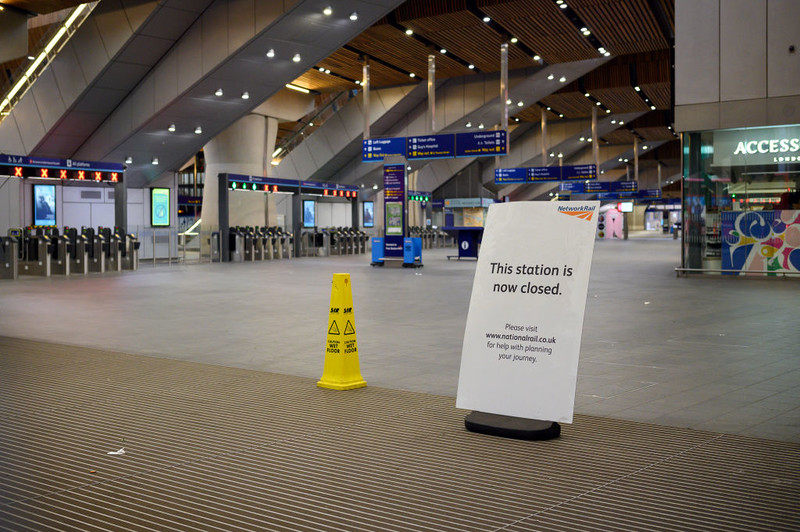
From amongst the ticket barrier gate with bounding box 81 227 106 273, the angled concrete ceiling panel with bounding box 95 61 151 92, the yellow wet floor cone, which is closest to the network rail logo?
the yellow wet floor cone

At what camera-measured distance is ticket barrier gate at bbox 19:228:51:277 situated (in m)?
20.9

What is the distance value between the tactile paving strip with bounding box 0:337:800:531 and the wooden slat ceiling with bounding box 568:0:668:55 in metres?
18.3

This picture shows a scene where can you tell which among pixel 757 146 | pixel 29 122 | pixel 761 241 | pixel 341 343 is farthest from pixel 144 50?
pixel 341 343

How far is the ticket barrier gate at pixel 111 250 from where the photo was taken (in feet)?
76.2

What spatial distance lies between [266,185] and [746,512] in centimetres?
2857

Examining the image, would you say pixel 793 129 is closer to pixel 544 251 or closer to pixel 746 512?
pixel 544 251

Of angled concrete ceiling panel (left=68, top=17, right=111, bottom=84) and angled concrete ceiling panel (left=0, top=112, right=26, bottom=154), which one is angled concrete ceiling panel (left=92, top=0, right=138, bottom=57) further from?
angled concrete ceiling panel (left=0, top=112, right=26, bottom=154)

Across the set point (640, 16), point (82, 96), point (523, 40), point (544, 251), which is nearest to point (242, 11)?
point (82, 96)

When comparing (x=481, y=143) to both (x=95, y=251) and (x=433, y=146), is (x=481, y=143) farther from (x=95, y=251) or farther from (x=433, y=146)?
(x=95, y=251)

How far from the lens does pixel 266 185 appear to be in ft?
101

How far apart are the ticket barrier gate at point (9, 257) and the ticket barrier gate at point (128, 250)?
13.6ft

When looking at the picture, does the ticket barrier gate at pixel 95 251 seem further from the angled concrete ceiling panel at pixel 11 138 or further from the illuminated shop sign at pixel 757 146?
the illuminated shop sign at pixel 757 146

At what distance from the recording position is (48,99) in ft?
76.9

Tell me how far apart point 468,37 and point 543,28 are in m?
2.45
